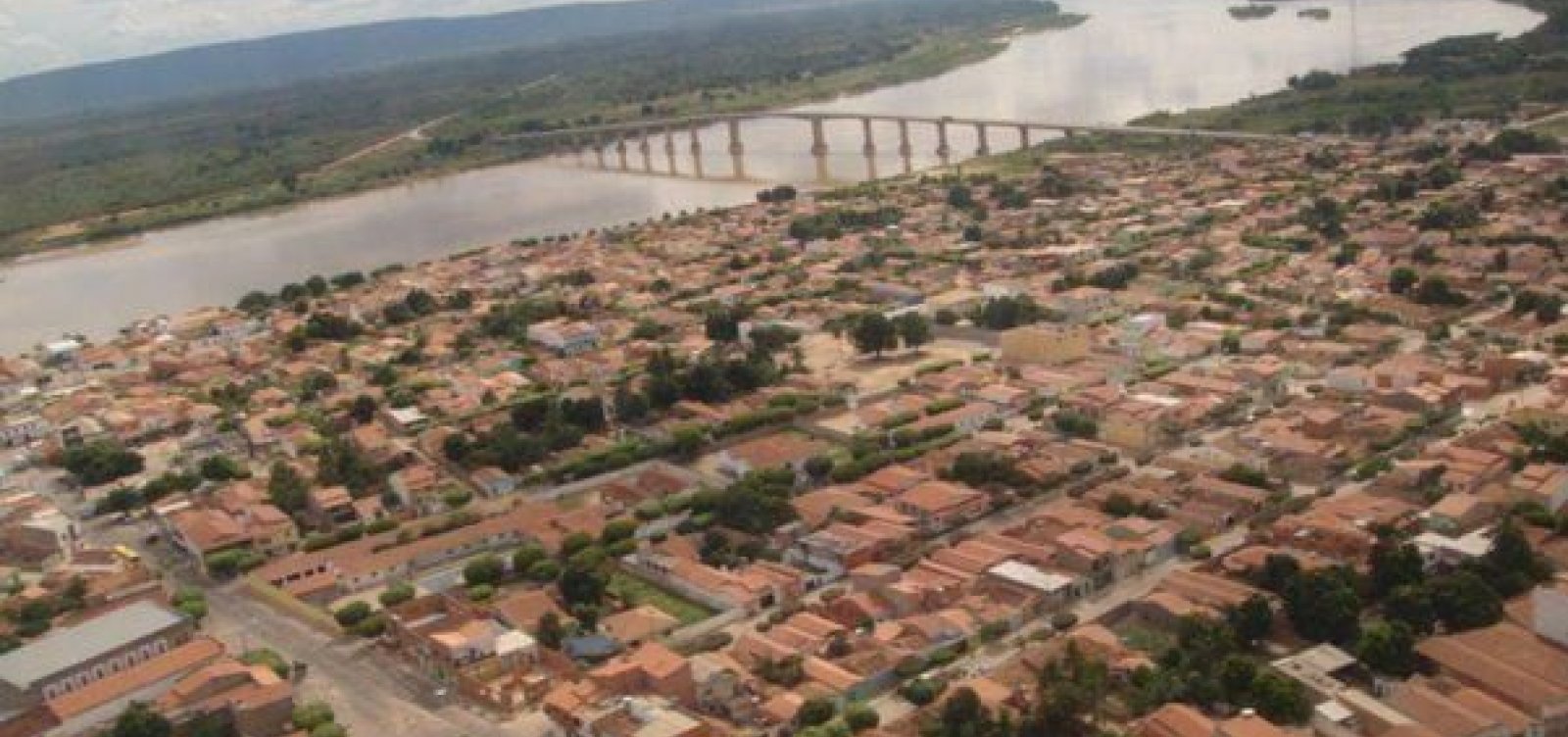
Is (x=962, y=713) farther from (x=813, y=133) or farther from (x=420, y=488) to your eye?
(x=813, y=133)

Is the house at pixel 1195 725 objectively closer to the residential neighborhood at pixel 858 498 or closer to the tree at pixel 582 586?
the residential neighborhood at pixel 858 498

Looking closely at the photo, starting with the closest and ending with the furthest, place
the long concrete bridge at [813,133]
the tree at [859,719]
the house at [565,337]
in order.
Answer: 1. the tree at [859,719]
2. the house at [565,337]
3. the long concrete bridge at [813,133]

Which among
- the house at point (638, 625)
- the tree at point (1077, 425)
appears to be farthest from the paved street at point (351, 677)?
the tree at point (1077, 425)

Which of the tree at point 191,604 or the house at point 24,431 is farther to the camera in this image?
the house at point 24,431

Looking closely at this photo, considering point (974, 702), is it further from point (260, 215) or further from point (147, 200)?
point (147, 200)

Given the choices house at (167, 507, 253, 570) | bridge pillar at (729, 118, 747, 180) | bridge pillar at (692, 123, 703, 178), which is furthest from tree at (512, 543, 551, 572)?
bridge pillar at (692, 123, 703, 178)

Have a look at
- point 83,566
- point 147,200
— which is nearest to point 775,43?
point 147,200
